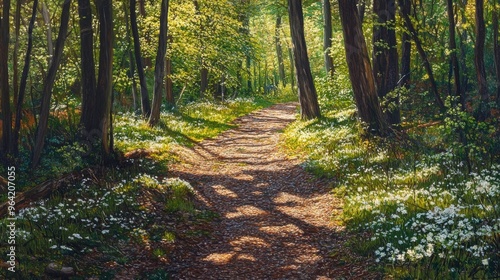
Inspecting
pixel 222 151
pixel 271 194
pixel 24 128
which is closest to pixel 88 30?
pixel 24 128

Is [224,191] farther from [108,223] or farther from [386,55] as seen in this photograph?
[386,55]

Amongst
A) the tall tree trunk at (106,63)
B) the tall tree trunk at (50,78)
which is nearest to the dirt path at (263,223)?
the tall tree trunk at (106,63)

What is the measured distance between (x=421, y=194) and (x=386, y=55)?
7.73 meters

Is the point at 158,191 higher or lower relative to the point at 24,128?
lower

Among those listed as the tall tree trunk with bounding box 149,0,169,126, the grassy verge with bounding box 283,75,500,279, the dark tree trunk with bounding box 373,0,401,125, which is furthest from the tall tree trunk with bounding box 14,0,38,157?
the dark tree trunk with bounding box 373,0,401,125

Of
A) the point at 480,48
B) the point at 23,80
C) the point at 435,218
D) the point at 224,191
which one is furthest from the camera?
the point at 23,80

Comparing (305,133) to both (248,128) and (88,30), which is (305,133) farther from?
(88,30)

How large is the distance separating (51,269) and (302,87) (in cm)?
1457

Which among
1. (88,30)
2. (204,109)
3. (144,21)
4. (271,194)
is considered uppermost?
(144,21)

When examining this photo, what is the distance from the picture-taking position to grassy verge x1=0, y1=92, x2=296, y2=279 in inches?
247

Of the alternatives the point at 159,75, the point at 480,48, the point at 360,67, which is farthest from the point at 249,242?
the point at 159,75

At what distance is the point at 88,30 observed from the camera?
13.3m

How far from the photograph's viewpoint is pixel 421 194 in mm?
7969

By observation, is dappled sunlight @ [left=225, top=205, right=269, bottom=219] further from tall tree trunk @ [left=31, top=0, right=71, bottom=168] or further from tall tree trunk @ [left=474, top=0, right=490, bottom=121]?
tall tree trunk @ [left=474, top=0, right=490, bottom=121]
